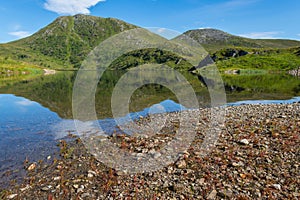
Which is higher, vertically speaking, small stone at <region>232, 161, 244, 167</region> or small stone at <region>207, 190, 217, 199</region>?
small stone at <region>232, 161, 244, 167</region>

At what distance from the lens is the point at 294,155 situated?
1112 cm

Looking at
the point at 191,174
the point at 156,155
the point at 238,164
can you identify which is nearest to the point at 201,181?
the point at 191,174

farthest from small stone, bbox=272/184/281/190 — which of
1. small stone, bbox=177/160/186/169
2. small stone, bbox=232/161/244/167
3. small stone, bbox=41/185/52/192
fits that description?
small stone, bbox=41/185/52/192

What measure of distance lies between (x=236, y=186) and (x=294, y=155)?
4416mm

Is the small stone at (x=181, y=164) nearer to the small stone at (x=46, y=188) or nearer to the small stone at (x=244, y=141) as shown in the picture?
the small stone at (x=244, y=141)

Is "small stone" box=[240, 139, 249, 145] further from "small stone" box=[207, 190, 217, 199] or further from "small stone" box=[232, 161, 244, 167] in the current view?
"small stone" box=[207, 190, 217, 199]

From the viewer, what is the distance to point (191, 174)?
10.2 m

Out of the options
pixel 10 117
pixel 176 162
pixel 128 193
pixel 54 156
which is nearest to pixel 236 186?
pixel 176 162

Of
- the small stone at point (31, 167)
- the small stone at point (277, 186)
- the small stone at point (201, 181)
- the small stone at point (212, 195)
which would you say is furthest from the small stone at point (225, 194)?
the small stone at point (31, 167)

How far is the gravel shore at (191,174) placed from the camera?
8.80 meters

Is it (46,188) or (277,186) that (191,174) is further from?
(46,188)

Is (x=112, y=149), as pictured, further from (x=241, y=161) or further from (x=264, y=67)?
(x=264, y=67)

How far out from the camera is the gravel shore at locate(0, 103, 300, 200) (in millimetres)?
8797

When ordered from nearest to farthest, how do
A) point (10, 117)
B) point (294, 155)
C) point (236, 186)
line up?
point (236, 186)
point (294, 155)
point (10, 117)
